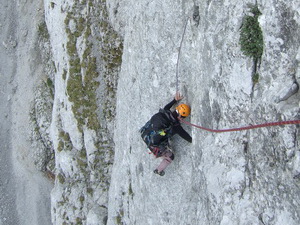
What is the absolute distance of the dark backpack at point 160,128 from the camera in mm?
13633

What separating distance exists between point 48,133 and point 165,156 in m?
17.5

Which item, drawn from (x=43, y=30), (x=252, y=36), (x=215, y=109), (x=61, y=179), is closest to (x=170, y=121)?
(x=215, y=109)

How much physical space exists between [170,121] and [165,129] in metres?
0.46

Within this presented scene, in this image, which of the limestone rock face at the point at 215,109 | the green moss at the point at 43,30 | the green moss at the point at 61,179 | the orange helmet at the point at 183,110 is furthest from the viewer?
the green moss at the point at 43,30

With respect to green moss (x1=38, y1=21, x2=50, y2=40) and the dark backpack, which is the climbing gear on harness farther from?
green moss (x1=38, y1=21, x2=50, y2=40)

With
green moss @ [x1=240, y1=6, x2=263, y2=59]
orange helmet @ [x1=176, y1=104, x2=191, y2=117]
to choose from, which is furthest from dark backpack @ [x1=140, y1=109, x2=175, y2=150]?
green moss @ [x1=240, y1=6, x2=263, y2=59]

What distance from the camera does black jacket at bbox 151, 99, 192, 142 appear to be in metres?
13.4

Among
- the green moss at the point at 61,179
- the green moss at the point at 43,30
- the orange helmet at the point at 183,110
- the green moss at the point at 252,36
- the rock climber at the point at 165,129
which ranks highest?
the green moss at the point at 43,30

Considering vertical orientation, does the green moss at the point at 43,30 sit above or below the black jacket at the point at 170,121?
above

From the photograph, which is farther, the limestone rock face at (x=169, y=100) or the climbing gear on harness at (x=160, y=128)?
the climbing gear on harness at (x=160, y=128)

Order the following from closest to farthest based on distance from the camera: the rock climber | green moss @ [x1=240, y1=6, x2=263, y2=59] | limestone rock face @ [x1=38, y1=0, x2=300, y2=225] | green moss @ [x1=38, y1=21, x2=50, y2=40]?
limestone rock face @ [x1=38, y1=0, x2=300, y2=225] < green moss @ [x1=240, y1=6, x2=263, y2=59] < the rock climber < green moss @ [x1=38, y1=21, x2=50, y2=40]

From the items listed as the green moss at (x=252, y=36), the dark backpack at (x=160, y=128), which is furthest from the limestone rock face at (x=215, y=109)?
the dark backpack at (x=160, y=128)

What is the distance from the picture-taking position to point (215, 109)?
10961 mm

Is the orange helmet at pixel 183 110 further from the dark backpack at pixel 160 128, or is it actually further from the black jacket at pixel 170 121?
Result: the dark backpack at pixel 160 128
